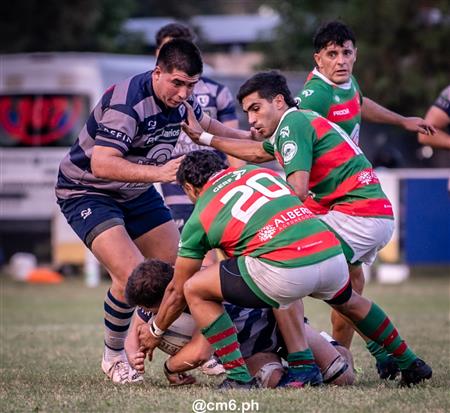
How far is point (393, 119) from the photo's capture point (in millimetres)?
7867

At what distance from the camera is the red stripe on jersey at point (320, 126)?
662cm

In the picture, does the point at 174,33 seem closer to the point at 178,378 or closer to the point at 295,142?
the point at 295,142

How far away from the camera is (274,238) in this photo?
238 inches

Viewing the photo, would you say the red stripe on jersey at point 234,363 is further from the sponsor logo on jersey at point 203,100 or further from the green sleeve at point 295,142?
the sponsor logo on jersey at point 203,100

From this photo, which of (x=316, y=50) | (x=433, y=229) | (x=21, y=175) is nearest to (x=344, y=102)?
(x=316, y=50)

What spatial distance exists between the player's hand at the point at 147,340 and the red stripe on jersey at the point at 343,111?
1.84 meters

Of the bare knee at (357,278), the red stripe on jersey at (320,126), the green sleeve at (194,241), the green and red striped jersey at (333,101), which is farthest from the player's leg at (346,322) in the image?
the green sleeve at (194,241)

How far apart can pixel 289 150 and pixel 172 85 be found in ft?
2.97

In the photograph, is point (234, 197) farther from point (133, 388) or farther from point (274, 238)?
point (133, 388)

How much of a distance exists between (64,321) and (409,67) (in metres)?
10.9

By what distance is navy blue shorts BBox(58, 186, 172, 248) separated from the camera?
7.10 metres

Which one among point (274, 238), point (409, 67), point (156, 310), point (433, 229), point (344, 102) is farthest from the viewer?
point (409, 67)

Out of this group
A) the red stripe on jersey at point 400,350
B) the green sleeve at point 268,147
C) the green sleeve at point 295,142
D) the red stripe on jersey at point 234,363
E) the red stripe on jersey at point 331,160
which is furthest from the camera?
the green sleeve at point 268,147

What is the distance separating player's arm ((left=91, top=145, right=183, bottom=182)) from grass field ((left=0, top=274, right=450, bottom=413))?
1.22 metres
